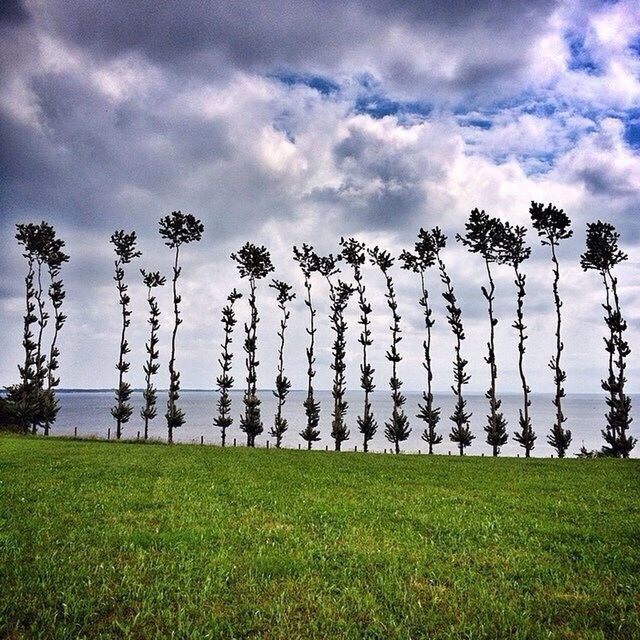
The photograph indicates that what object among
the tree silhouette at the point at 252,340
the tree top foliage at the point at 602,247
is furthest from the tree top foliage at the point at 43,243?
the tree top foliage at the point at 602,247

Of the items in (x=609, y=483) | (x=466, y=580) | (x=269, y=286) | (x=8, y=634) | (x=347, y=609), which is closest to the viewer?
(x=8, y=634)

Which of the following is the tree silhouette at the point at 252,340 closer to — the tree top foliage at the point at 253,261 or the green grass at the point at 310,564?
the tree top foliage at the point at 253,261

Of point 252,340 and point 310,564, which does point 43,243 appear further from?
point 310,564

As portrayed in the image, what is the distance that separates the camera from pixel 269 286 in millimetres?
70688

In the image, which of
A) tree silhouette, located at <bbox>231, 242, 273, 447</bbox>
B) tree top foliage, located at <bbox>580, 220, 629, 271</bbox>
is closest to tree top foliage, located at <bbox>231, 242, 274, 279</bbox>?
tree silhouette, located at <bbox>231, 242, 273, 447</bbox>

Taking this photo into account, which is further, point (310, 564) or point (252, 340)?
point (252, 340)

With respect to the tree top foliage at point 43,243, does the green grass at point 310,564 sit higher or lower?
lower

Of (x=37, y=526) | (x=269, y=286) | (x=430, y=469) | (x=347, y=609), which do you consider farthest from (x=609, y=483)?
(x=269, y=286)

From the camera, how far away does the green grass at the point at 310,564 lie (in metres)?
6.12

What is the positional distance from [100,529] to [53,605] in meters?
4.35

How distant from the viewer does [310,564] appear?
841cm

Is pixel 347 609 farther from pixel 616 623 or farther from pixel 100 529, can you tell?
pixel 100 529

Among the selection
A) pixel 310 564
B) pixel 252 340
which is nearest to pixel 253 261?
pixel 252 340

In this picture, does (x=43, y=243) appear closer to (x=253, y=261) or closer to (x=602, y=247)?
(x=253, y=261)
